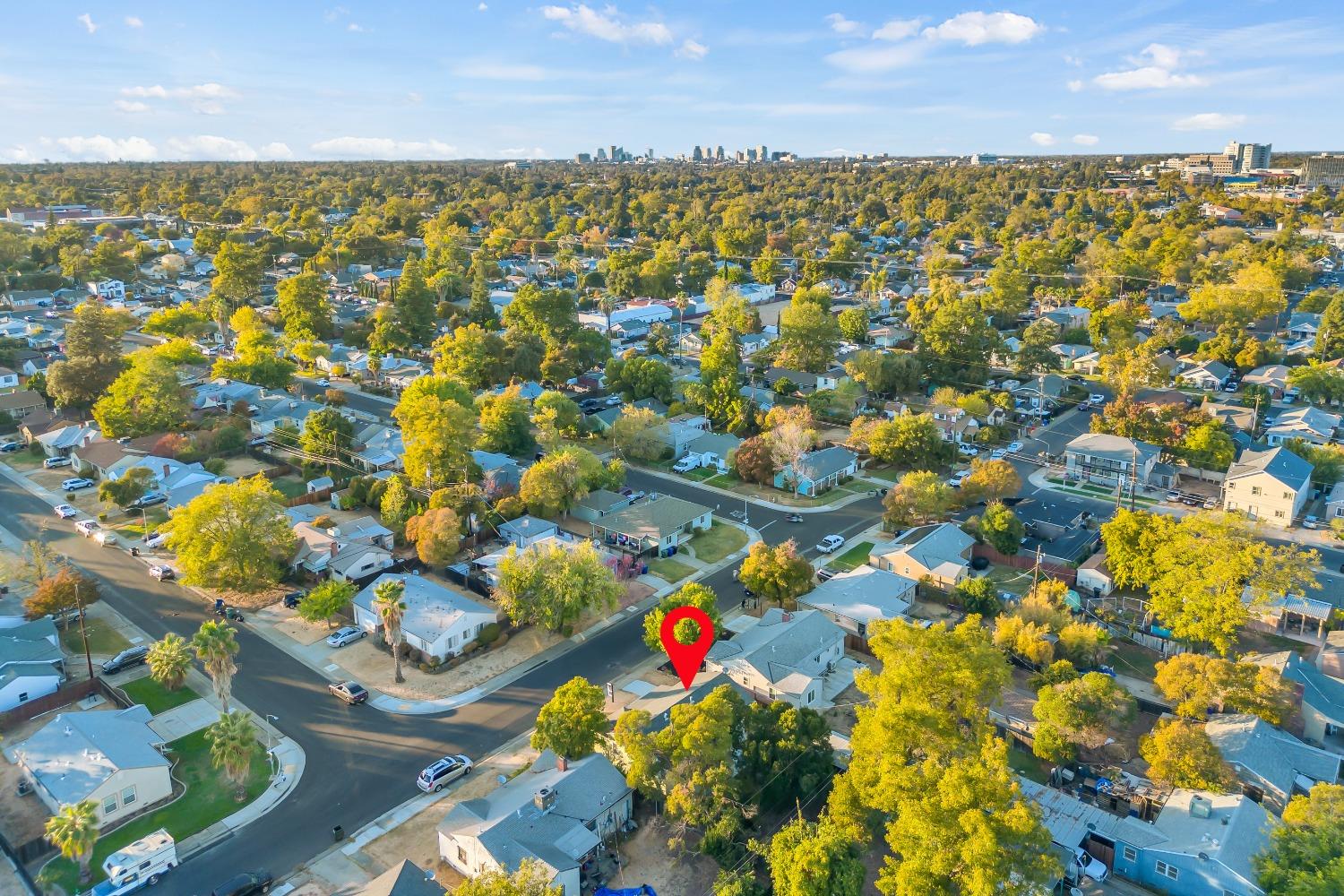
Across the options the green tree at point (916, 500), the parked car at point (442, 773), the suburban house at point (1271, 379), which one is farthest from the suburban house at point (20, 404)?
the suburban house at point (1271, 379)

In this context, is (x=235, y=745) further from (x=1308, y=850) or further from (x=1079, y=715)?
(x=1308, y=850)

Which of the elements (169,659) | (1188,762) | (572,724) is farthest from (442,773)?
(1188,762)

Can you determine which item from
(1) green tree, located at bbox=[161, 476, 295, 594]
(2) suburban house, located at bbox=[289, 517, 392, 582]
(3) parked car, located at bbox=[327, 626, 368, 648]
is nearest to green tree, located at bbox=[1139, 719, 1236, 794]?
(3) parked car, located at bbox=[327, 626, 368, 648]

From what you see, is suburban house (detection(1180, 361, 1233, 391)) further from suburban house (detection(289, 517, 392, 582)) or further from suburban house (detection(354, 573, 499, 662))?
suburban house (detection(289, 517, 392, 582))

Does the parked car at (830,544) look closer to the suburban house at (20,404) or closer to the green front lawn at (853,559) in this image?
the green front lawn at (853,559)

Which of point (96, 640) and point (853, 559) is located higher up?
point (853, 559)
